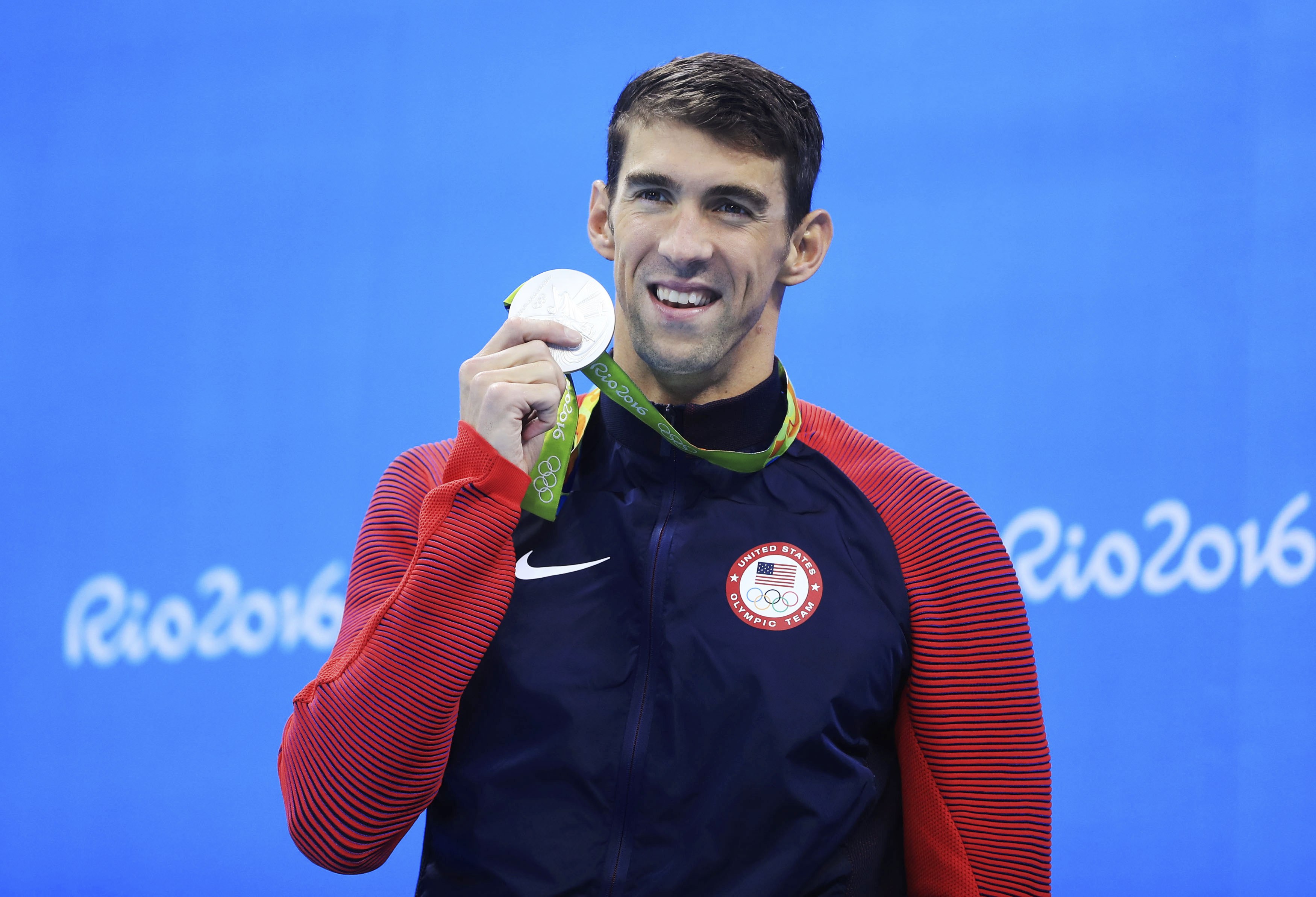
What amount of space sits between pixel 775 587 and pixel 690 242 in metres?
0.42

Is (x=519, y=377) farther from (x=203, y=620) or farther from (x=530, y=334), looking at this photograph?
(x=203, y=620)

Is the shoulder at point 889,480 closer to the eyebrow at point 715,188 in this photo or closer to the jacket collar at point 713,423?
the jacket collar at point 713,423

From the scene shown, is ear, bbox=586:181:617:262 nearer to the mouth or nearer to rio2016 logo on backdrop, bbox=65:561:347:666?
the mouth

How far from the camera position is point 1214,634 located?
90.9 inches

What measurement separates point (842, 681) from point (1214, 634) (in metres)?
1.38

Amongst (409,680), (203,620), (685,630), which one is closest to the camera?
(409,680)

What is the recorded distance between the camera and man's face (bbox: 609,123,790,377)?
136 centimetres

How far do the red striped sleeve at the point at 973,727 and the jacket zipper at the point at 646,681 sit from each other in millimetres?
290

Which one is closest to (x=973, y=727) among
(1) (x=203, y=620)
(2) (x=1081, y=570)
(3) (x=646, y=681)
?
(3) (x=646, y=681)

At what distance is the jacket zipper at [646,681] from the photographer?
1.23 m

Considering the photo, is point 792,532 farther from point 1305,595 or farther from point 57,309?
point 57,309

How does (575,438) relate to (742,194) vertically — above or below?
below

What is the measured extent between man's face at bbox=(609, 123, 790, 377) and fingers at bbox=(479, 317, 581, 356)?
0.11m

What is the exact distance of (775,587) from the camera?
1.34m
